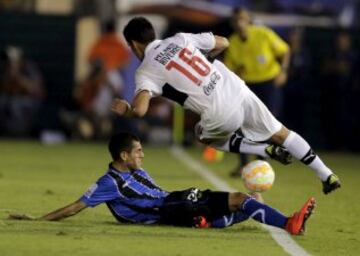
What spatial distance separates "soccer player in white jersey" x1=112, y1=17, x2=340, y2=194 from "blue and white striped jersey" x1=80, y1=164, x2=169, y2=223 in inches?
21.6

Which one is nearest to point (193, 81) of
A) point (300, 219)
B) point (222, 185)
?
point (300, 219)

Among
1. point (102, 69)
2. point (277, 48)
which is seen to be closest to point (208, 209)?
point (277, 48)

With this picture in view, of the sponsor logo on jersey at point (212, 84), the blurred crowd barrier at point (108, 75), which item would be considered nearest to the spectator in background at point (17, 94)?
the blurred crowd barrier at point (108, 75)

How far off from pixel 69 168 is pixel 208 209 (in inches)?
320

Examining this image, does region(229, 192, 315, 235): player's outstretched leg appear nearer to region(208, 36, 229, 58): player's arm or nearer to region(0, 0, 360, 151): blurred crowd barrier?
region(208, 36, 229, 58): player's arm

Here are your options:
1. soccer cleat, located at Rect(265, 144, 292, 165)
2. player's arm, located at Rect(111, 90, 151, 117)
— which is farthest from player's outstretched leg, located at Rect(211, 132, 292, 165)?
player's arm, located at Rect(111, 90, 151, 117)

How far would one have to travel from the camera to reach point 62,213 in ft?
36.9

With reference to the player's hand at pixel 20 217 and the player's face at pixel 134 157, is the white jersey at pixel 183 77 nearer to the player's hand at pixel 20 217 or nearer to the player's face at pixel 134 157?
the player's face at pixel 134 157

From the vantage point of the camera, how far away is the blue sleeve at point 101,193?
36.4 ft

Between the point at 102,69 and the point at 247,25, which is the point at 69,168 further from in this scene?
the point at 102,69

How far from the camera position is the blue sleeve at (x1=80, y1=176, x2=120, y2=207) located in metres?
11.1

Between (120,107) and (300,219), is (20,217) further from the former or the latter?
(300,219)

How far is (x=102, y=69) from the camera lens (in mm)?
25453

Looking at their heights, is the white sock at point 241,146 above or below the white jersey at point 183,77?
below
